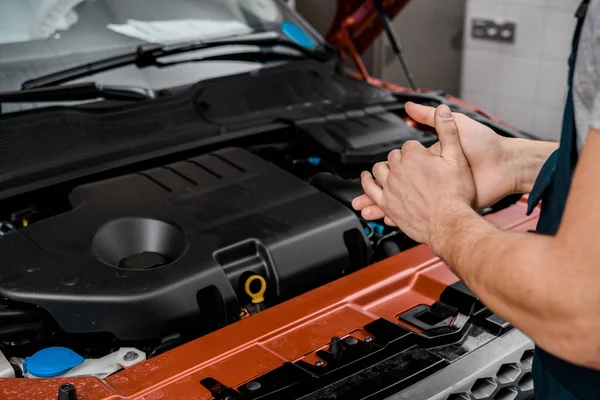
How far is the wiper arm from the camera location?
1.75m

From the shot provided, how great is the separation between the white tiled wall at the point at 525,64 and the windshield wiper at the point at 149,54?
6.57 ft

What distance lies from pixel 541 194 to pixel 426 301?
486mm

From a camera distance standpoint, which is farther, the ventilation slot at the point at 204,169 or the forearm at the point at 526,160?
the ventilation slot at the point at 204,169

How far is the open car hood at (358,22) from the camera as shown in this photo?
2.69m

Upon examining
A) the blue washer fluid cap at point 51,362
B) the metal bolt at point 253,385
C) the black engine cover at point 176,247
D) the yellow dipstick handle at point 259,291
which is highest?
the black engine cover at point 176,247

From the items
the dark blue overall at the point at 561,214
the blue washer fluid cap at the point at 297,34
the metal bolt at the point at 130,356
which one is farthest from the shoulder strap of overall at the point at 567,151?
the blue washer fluid cap at the point at 297,34

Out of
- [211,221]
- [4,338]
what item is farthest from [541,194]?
[4,338]

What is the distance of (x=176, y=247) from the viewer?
142 centimetres

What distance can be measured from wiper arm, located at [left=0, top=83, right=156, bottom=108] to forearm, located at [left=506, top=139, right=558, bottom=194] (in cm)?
106

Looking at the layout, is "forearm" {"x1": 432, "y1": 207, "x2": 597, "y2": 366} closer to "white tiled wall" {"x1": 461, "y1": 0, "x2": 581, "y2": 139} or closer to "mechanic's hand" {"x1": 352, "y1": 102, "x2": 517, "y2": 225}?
"mechanic's hand" {"x1": 352, "y1": 102, "x2": 517, "y2": 225}

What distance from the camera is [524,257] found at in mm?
797

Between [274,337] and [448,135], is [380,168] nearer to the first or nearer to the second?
[448,135]

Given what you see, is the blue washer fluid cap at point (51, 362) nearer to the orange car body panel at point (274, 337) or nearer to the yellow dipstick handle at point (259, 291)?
the orange car body panel at point (274, 337)

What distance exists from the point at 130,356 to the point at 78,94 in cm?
84
